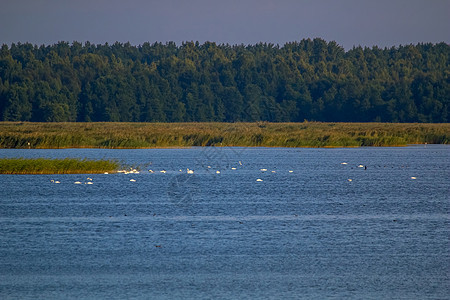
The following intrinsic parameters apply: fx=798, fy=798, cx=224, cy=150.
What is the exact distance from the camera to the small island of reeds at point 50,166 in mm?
40969

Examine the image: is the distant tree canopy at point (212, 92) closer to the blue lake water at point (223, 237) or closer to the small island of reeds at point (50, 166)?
the small island of reeds at point (50, 166)

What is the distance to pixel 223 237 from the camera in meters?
23.0

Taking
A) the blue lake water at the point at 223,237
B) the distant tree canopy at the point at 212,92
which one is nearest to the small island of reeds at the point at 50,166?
the blue lake water at the point at 223,237

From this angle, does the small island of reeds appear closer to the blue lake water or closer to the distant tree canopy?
the blue lake water

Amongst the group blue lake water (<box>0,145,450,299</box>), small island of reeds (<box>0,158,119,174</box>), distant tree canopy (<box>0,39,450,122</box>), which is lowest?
blue lake water (<box>0,145,450,299</box>)

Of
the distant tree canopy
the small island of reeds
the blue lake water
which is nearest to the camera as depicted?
the blue lake water

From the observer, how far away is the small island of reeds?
40969mm

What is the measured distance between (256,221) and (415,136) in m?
58.7

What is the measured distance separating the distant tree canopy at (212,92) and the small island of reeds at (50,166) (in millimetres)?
82158

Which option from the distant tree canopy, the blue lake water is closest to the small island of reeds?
the blue lake water

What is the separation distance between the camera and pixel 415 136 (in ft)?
269

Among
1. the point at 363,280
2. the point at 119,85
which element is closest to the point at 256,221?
the point at 363,280

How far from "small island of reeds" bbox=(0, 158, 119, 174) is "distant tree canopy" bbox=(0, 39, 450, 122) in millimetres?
82158

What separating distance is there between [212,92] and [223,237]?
121m
